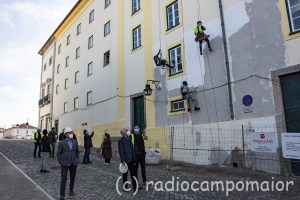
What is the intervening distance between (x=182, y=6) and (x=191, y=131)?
722 centimetres

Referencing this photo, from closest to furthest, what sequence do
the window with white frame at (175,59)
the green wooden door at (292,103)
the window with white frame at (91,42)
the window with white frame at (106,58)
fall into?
the green wooden door at (292,103) → the window with white frame at (175,59) → the window with white frame at (106,58) → the window with white frame at (91,42)

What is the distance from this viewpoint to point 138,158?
969 centimetres

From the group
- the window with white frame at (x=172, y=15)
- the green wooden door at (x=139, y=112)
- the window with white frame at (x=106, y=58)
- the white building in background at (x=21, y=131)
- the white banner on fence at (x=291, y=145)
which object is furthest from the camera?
the white building in background at (x=21, y=131)

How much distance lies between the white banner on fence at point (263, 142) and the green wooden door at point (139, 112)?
929cm

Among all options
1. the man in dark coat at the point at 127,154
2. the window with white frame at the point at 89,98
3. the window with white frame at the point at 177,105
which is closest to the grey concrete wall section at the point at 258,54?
the window with white frame at the point at 177,105

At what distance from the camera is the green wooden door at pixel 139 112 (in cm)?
1991

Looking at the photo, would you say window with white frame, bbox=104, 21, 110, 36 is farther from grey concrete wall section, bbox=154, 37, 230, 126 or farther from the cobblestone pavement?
Answer: the cobblestone pavement

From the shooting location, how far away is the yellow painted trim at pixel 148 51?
1870cm

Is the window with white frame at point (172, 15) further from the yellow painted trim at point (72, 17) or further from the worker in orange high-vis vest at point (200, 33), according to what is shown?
the yellow painted trim at point (72, 17)

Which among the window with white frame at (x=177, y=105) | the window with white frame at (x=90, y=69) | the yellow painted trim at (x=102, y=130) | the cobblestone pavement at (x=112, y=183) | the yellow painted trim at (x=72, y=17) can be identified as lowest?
the cobblestone pavement at (x=112, y=183)

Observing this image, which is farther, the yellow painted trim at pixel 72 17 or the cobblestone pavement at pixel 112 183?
the yellow painted trim at pixel 72 17

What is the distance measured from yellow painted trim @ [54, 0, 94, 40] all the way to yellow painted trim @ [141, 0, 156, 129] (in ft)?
37.3

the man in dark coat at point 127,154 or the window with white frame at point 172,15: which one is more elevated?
the window with white frame at point 172,15

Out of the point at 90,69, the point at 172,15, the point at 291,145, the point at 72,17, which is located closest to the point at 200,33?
the point at 172,15
